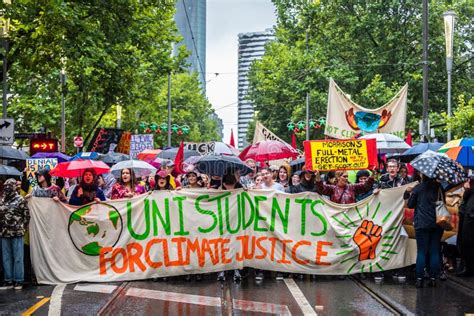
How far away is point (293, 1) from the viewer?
51.1 meters

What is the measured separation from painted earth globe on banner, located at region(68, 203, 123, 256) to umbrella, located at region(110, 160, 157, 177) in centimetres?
403

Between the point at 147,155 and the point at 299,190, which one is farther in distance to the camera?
the point at 147,155

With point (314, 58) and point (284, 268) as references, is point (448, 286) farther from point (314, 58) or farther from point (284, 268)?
point (314, 58)

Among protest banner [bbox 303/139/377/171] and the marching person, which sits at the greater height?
protest banner [bbox 303/139/377/171]

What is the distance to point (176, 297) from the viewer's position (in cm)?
1095

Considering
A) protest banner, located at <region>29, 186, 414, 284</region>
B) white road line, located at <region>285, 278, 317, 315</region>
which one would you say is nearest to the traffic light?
protest banner, located at <region>29, 186, 414, 284</region>

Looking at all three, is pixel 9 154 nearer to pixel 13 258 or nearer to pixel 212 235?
pixel 13 258

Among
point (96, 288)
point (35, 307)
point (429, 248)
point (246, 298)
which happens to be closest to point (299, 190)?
point (429, 248)

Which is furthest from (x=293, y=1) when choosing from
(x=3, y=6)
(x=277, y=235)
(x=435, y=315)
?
(x=435, y=315)

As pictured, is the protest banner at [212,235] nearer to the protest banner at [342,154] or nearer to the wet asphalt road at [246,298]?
the wet asphalt road at [246,298]

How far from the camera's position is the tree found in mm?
38844

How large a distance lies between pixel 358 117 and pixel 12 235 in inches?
447

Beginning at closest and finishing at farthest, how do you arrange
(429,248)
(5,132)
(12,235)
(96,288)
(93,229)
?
(96,288), (12,235), (429,248), (93,229), (5,132)

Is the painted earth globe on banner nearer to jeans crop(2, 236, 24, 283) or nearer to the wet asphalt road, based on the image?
the wet asphalt road
